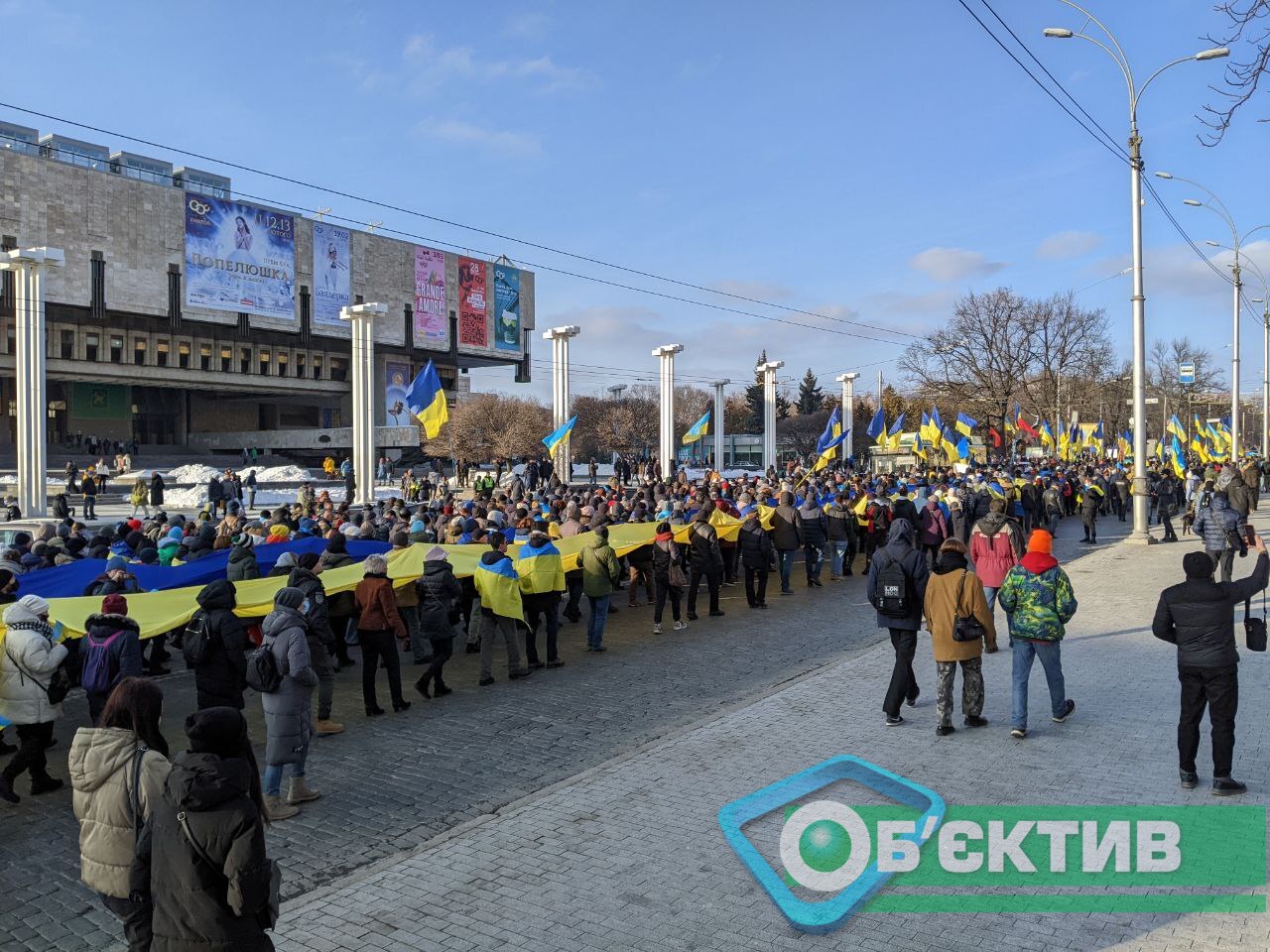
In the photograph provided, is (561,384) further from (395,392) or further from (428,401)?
(395,392)

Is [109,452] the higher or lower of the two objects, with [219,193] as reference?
lower

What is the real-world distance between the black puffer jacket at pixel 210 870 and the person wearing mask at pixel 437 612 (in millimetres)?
6291

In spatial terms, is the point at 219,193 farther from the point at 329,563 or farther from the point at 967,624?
the point at 967,624

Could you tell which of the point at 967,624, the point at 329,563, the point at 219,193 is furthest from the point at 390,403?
the point at 967,624

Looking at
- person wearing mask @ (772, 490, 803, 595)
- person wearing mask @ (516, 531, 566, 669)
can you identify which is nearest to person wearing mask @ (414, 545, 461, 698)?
person wearing mask @ (516, 531, 566, 669)

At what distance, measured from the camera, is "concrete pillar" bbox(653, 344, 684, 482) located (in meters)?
41.9

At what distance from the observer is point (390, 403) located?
252ft

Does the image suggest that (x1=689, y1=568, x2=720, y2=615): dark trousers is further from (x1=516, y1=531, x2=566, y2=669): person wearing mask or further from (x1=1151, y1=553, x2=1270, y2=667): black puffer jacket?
(x1=1151, y1=553, x2=1270, y2=667): black puffer jacket

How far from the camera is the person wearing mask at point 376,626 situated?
9.08 meters

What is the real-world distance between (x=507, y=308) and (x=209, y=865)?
271 feet

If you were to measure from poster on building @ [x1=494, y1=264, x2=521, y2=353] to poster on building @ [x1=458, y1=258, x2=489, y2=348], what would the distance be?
1.40 meters

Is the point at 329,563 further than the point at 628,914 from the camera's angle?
Yes

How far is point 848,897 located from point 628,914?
1.25 metres

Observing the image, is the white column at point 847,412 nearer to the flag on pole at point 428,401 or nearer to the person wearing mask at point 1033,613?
the flag on pole at point 428,401
